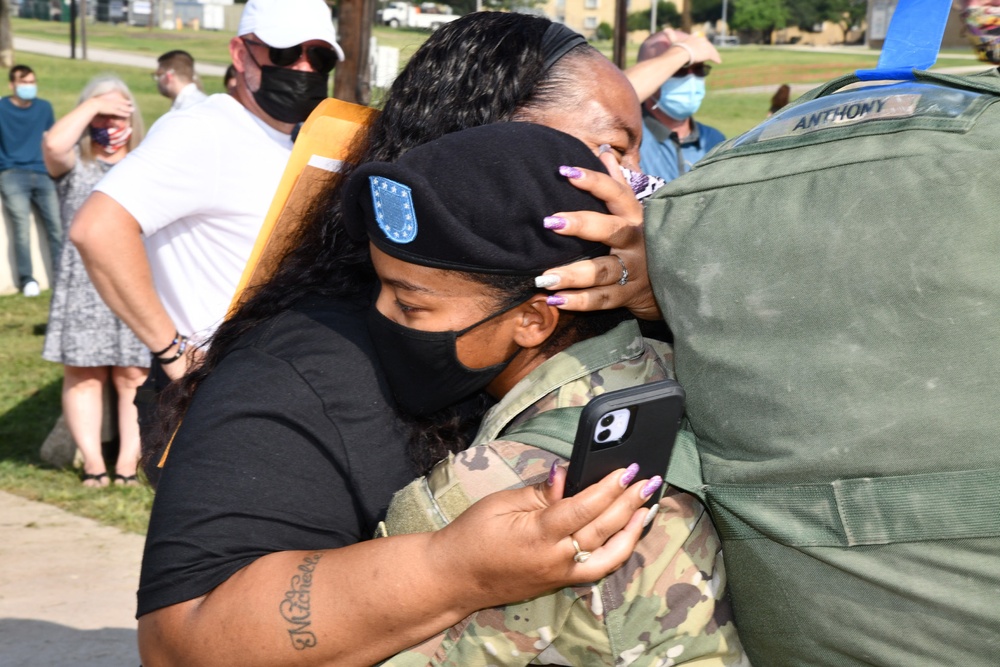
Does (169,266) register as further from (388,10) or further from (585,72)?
(388,10)

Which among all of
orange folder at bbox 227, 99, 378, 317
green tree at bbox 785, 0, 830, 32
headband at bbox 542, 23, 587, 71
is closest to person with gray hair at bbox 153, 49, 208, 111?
orange folder at bbox 227, 99, 378, 317

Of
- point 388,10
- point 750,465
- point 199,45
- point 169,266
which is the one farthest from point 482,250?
point 388,10

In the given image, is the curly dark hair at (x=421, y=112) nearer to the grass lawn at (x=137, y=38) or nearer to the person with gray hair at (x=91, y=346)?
the person with gray hair at (x=91, y=346)

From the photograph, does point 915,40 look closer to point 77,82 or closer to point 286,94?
point 286,94

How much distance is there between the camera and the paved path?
33.6 meters

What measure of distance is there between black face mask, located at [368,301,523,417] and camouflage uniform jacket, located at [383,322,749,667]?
207 millimetres

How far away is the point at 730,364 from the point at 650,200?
0.85ft

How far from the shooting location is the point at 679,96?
21.2ft

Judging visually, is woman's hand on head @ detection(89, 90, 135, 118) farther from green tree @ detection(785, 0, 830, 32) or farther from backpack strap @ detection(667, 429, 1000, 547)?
green tree @ detection(785, 0, 830, 32)

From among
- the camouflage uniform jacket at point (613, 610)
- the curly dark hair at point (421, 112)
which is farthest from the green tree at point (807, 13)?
the camouflage uniform jacket at point (613, 610)

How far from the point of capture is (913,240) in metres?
1.11

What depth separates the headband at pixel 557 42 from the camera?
1.97 metres

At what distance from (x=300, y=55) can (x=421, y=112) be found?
246 centimetres

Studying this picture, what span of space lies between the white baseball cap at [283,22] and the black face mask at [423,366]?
266 centimetres
